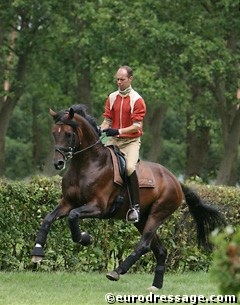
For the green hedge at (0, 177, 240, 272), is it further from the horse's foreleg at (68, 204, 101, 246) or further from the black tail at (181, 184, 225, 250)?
the horse's foreleg at (68, 204, 101, 246)

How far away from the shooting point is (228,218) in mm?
16016

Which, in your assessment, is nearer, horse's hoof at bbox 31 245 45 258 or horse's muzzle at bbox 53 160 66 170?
horse's muzzle at bbox 53 160 66 170

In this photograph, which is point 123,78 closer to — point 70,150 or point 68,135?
point 68,135

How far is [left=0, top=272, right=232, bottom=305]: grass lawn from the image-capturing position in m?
11.3

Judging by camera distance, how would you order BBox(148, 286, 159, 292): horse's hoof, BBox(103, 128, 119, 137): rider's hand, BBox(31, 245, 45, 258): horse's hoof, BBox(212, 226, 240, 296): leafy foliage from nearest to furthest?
BBox(212, 226, 240, 296): leafy foliage < BBox(31, 245, 45, 258): horse's hoof < BBox(103, 128, 119, 137): rider's hand < BBox(148, 286, 159, 292): horse's hoof

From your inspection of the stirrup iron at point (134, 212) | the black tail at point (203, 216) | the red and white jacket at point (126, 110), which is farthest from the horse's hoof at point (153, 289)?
the red and white jacket at point (126, 110)

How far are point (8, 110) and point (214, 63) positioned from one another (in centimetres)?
842

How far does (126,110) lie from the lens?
12.6m

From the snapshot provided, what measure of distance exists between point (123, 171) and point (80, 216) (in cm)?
102

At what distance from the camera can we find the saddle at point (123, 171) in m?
12.4

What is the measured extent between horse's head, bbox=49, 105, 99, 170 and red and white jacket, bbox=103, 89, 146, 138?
13.4 inches

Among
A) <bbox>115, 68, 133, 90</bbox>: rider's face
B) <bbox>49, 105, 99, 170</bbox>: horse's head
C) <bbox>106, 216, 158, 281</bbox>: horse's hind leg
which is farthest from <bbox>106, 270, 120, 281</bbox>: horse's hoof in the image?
<bbox>115, 68, 133, 90</bbox>: rider's face

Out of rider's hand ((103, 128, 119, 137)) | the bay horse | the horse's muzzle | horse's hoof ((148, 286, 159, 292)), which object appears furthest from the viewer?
horse's hoof ((148, 286, 159, 292))

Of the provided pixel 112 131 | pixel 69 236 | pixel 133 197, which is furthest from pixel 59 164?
pixel 69 236
